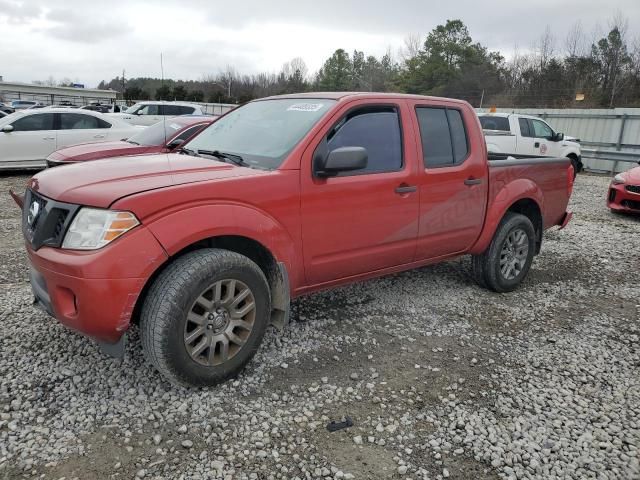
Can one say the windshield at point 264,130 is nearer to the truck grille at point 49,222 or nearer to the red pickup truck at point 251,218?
the red pickup truck at point 251,218

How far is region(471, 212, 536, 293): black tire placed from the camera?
482 centimetres

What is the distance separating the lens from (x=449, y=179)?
420cm

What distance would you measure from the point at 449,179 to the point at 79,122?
1051cm

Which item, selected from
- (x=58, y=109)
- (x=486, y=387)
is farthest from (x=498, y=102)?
(x=486, y=387)

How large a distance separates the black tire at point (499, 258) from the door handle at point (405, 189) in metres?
1.37

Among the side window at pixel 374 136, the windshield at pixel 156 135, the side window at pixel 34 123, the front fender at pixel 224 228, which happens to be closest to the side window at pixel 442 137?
the side window at pixel 374 136

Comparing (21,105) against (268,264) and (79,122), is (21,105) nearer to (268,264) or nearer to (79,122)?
(79,122)

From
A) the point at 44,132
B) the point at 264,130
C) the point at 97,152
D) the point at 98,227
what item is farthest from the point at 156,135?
the point at 98,227

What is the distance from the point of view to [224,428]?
9.00 ft

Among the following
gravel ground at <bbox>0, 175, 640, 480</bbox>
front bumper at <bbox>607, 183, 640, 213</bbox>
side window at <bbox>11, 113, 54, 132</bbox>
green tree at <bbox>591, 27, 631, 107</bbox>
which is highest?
green tree at <bbox>591, 27, 631, 107</bbox>

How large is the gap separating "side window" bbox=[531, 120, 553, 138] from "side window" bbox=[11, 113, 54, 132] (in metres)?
12.4

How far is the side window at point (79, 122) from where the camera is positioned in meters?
11.7

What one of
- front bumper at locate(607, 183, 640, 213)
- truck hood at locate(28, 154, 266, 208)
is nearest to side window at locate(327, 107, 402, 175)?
truck hood at locate(28, 154, 266, 208)

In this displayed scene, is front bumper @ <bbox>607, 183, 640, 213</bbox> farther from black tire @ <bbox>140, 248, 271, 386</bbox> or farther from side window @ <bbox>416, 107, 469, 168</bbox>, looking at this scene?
black tire @ <bbox>140, 248, 271, 386</bbox>
